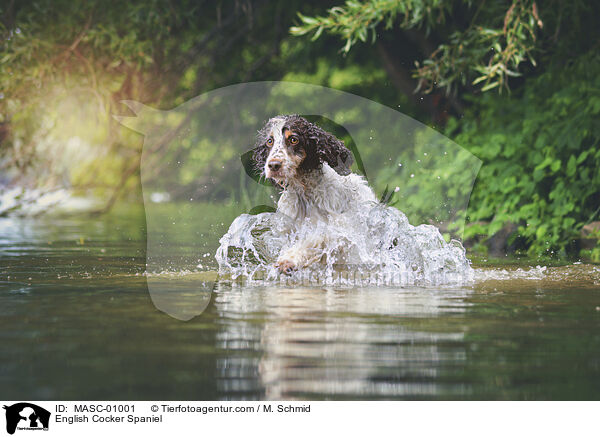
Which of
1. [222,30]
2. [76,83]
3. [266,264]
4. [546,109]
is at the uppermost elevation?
[222,30]

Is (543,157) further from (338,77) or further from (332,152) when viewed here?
(338,77)

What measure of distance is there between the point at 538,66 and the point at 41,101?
283 inches

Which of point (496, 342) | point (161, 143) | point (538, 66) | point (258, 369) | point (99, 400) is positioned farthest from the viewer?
point (161, 143)

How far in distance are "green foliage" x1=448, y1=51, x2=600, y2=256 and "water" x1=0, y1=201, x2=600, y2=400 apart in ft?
9.81

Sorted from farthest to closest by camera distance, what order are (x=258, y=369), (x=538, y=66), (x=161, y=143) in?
(x=161, y=143) < (x=538, y=66) < (x=258, y=369)

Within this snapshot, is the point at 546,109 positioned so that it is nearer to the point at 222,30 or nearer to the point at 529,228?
the point at 529,228

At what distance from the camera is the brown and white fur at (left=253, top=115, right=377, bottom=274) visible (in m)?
7.80

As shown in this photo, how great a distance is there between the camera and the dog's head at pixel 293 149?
7.79 m

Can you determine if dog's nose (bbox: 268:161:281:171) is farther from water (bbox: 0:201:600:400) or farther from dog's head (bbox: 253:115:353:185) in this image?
water (bbox: 0:201:600:400)

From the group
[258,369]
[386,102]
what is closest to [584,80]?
[386,102]

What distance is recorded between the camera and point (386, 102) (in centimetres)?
1462
